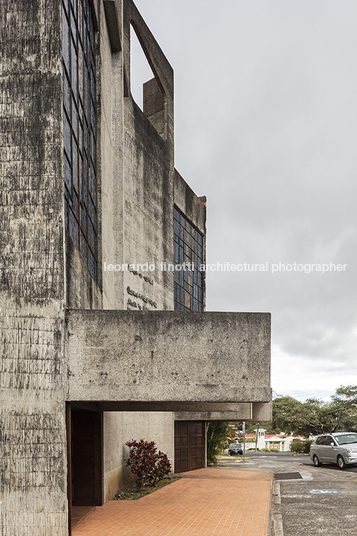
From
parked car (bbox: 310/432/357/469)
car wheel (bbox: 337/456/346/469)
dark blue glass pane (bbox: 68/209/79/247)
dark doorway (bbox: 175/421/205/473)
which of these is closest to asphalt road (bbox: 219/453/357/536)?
parked car (bbox: 310/432/357/469)

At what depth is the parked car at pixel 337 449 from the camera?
1998 cm

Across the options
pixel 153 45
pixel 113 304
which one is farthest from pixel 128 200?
pixel 153 45

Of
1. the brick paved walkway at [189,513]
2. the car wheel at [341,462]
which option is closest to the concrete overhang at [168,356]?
the brick paved walkway at [189,513]

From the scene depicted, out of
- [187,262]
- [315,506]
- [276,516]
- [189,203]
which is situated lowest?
[315,506]

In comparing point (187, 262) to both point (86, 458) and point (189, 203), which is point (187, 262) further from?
point (86, 458)

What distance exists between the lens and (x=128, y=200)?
52.6ft

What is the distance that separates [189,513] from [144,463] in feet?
10.9

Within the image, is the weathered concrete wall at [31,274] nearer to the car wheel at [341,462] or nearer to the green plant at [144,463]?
the green plant at [144,463]

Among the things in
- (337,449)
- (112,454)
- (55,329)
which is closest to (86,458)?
(112,454)

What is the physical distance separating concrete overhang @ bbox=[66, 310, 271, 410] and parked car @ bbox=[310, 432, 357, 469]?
47.0 ft

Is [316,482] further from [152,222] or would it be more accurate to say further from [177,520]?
[152,222]

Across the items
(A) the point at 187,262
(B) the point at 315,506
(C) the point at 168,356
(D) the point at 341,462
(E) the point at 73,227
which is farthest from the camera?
(A) the point at 187,262

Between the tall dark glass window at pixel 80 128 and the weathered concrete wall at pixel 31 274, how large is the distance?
34.0 inches

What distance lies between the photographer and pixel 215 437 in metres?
25.9
